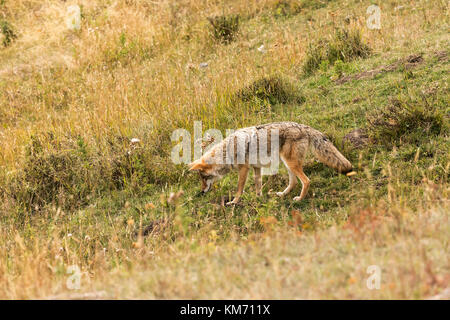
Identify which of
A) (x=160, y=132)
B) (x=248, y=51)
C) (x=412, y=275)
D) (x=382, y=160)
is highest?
(x=248, y=51)

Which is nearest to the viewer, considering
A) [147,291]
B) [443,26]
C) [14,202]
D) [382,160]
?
[147,291]

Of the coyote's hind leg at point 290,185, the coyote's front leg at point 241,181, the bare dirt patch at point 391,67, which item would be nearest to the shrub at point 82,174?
the coyote's front leg at point 241,181

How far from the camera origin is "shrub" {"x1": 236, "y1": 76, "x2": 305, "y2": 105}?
887 centimetres

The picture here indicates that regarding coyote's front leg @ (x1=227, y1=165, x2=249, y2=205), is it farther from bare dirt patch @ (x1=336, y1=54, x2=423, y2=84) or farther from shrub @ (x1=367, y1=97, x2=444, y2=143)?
bare dirt patch @ (x1=336, y1=54, x2=423, y2=84)

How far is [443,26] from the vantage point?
988 centimetres

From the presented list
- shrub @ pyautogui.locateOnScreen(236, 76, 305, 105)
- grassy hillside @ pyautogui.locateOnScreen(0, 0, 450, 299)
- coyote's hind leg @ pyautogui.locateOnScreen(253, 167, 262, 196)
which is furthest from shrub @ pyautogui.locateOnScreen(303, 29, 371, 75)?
coyote's hind leg @ pyautogui.locateOnScreen(253, 167, 262, 196)

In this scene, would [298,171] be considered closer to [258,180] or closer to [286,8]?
[258,180]

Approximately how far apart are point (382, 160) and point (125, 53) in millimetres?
8415

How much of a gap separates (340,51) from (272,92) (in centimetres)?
207

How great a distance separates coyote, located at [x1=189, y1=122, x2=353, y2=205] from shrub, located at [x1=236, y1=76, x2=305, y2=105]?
2.17 metres

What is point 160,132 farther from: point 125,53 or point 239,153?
point 125,53

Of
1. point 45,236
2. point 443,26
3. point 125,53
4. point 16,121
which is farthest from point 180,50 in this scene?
point 45,236

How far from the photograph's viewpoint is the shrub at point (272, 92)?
29.1 ft
